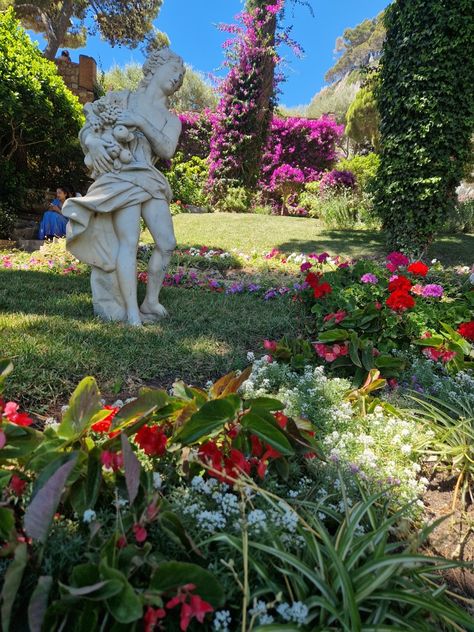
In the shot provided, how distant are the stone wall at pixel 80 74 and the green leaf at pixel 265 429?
13.4 metres

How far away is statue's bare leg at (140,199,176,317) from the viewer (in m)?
3.29

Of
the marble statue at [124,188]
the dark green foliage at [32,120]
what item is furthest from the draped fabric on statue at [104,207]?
the dark green foliage at [32,120]

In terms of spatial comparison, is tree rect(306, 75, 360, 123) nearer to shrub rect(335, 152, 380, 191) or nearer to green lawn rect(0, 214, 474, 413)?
shrub rect(335, 152, 380, 191)

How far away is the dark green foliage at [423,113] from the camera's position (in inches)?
251

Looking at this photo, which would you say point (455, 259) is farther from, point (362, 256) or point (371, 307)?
point (371, 307)

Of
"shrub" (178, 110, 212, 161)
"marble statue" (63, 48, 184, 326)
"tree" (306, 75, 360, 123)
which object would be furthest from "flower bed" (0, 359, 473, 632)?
"tree" (306, 75, 360, 123)

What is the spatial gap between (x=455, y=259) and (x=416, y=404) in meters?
6.07

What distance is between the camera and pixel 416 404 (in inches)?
83.0

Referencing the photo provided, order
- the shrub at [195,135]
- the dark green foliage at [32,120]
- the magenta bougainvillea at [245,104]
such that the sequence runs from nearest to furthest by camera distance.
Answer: the dark green foliage at [32,120] < the magenta bougainvillea at [245,104] < the shrub at [195,135]

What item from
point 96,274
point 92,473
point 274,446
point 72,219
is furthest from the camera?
point 96,274

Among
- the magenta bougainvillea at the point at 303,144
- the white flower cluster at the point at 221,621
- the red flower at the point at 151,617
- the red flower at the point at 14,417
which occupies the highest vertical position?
the magenta bougainvillea at the point at 303,144

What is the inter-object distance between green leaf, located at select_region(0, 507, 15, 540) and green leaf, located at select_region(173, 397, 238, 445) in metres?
0.42

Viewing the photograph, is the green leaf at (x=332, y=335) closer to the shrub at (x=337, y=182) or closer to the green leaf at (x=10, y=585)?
the green leaf at (x=10, y=585)

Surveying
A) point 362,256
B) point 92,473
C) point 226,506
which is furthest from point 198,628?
point 362,256
